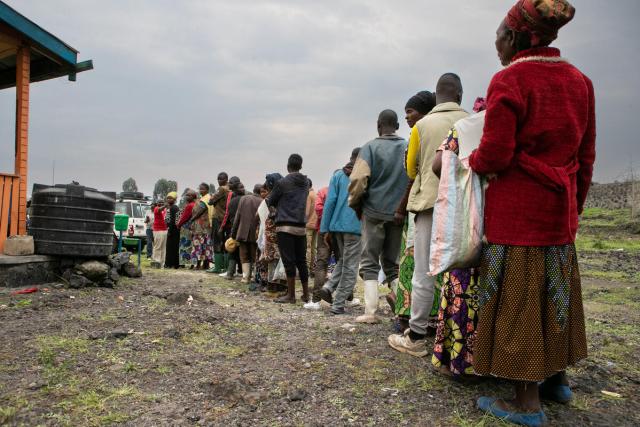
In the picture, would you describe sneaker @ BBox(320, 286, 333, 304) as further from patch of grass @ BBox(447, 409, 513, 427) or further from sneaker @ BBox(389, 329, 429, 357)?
patch of grass @ BBox(447, 409, 513, 427)

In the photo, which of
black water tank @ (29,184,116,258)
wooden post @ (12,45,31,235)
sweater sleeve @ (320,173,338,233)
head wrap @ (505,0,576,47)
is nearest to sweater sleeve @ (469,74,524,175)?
head wrap @ (505,0,576,47)

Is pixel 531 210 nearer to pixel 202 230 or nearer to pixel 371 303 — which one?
pixel 371 303

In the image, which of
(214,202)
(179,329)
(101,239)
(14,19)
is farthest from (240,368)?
(214,202)

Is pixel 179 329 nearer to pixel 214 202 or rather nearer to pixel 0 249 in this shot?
pixel 0 249

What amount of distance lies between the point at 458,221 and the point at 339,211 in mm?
3335

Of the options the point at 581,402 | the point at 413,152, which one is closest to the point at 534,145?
the point at 413,152

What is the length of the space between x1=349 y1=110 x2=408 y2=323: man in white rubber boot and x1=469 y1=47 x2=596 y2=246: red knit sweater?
88.7 inches

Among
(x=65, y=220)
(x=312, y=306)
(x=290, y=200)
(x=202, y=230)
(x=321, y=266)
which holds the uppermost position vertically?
(x=290, y=200)

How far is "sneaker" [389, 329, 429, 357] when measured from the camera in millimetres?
3631

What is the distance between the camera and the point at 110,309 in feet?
17.6

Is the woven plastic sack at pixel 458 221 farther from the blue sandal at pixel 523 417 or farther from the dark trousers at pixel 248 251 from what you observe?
the dark trousers at pixel 248 251

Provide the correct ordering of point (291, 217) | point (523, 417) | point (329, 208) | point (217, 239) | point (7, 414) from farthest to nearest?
point (217, 239), point (291, 217), point (329, 208), point (7, 414), point (523, 417)

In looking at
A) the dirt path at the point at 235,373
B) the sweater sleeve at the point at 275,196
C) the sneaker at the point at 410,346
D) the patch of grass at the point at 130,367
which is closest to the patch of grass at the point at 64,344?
the dirt path at the point at 235,373

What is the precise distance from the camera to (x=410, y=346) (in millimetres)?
3666
